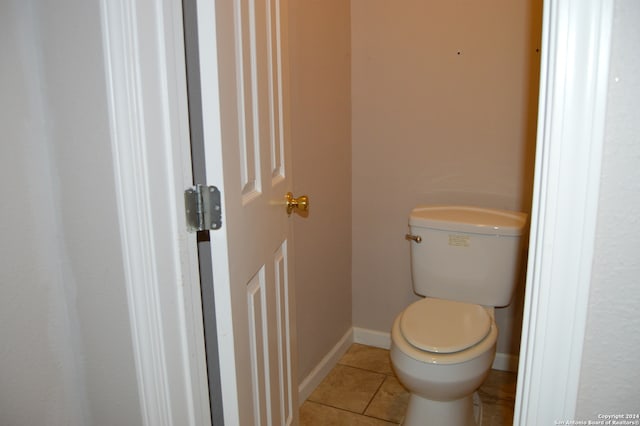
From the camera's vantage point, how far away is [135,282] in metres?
0.97

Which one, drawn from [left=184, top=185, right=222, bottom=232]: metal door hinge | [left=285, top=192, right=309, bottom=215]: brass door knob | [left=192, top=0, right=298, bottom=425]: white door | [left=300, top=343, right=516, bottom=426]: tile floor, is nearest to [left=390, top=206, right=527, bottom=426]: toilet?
[left=300, top=343, right=516, bottom=426]: tile floor

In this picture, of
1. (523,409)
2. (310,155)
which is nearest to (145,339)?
(523,409)

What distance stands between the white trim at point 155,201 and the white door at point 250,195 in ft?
0.17

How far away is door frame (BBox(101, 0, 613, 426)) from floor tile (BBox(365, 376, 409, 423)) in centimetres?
118

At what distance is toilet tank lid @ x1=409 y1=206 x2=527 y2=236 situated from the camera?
2.00 meters

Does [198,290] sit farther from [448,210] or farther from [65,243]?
[448,210]

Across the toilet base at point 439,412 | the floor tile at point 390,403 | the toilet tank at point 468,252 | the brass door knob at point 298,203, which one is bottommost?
the floor tile at point 390,403

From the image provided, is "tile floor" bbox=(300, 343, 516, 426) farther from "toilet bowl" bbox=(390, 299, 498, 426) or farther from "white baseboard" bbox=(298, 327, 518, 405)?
"toilet bowl" bbox=(390, 299, 498, 426)

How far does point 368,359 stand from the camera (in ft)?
8.36

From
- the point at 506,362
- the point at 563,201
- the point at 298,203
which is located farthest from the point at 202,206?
the point at 506,362

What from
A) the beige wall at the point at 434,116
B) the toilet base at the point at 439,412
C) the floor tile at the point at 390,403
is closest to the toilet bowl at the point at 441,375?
the toilet base at the point at 439,412

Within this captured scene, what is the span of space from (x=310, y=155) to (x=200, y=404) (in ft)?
3.96

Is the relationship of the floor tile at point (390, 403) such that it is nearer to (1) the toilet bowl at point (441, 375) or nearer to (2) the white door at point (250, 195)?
(1) the toilet bowl at point (441, 375)

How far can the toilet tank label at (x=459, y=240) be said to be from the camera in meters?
2.07
